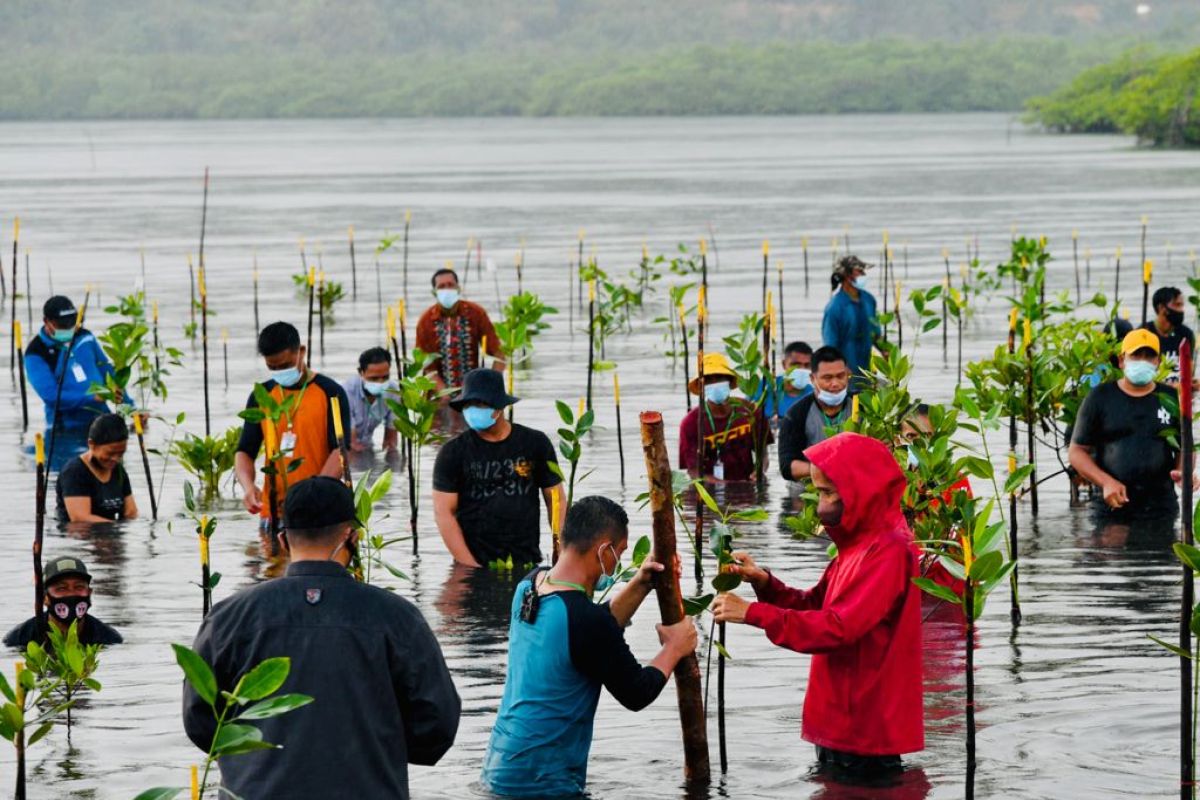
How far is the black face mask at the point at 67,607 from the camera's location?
10.0 m

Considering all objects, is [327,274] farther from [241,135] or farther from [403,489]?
[241,135]

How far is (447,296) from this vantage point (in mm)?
17578

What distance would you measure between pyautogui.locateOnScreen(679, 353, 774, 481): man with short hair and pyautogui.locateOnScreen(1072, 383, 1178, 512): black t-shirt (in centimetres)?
236

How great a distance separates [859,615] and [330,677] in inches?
81.0

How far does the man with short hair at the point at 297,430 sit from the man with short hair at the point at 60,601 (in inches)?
49.9

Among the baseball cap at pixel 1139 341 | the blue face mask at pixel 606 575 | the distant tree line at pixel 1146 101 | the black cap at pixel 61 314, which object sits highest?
the distant tree line at pixel 1146 101

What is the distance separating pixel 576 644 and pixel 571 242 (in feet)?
135

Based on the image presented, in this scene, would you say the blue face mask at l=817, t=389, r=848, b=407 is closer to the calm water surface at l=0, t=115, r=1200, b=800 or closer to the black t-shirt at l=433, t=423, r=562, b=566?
the calm water surface at l=0, t=115, r=1200, b=800

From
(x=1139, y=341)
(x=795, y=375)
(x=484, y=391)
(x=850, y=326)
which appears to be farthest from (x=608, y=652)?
(x=850, y=326)

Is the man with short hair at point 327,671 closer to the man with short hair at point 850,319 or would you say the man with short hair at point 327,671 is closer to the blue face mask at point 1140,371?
the blue face mask at point 1140,371

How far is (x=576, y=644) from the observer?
6621mm

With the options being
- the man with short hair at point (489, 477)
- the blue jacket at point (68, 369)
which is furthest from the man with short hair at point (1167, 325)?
the blue jacket at point (68, 369)

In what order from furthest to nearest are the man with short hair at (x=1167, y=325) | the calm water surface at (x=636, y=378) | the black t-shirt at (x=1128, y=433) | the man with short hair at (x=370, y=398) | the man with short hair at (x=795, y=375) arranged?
1. the man with short hair at (x=370, y=398)
2. the man with short hair at (x=1167, y=325)
3. the man with short hair at (x=795, y=375)
4. the black t-shirt at (x=1128, y=433)
5. the calm water surface at (x=636, y=378)

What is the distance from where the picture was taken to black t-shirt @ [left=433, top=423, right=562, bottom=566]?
1077 cm
